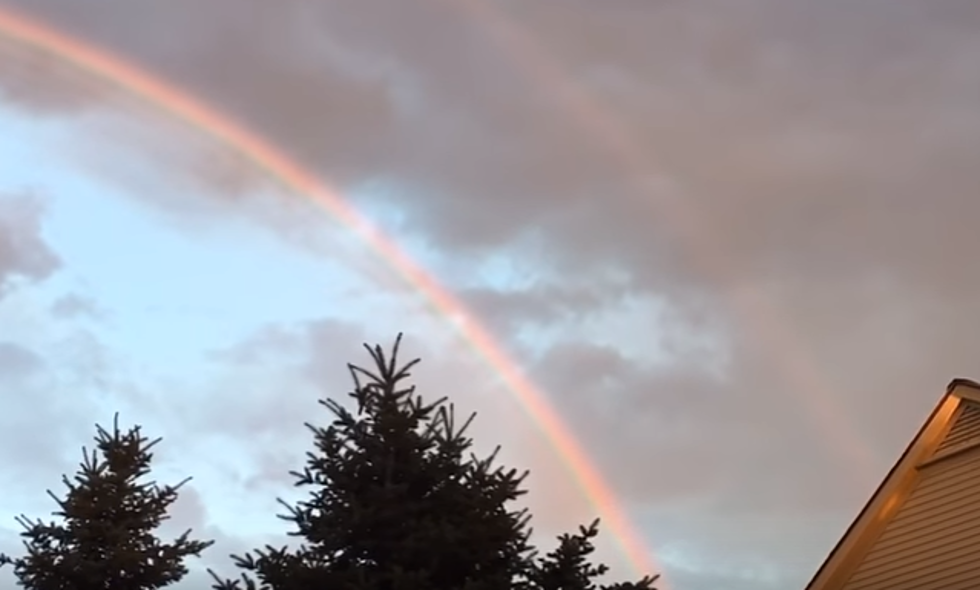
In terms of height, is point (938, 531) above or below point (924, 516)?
below

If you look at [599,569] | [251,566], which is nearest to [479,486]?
[599,569]

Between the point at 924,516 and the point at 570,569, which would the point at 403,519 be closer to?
the point at 570,569

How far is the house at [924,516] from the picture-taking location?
1333 centimetres

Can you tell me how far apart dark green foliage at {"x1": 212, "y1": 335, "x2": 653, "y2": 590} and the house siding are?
214 inches

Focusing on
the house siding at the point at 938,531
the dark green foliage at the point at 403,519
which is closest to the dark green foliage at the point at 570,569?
the dark green foliage at the point at 403,519

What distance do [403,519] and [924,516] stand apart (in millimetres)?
7318

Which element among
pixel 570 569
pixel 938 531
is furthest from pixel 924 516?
pixel 570 569

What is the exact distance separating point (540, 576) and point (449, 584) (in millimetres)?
843

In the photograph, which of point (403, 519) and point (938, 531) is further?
point (938, 531)

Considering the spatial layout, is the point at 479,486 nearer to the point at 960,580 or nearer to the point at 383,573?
the point at 383,573

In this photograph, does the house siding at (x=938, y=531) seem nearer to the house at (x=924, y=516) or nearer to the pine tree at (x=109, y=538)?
the house at (x=924, y=516)

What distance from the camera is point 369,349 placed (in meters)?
11.0

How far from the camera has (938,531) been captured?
13562 mm

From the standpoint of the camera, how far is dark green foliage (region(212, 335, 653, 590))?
9750mm
